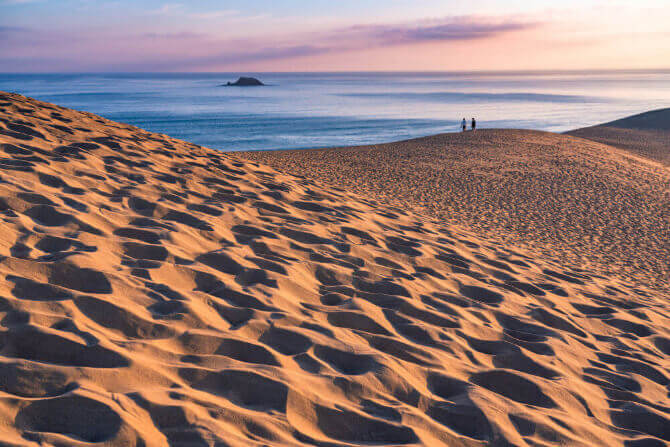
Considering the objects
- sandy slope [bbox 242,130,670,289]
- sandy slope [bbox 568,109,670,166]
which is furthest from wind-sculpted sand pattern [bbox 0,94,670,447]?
sandy slope [bbox 568,109,670,166]

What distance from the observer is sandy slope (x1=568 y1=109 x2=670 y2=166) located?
26.2m

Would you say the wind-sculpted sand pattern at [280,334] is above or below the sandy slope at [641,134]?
below

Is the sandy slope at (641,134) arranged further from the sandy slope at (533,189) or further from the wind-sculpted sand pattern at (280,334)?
A: the wind-sculpted sand pattern at (280,334)

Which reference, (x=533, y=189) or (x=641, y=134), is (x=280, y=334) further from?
(x=641, y=134)

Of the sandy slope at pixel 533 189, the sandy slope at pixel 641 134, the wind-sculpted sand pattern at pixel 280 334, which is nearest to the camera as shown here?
the wind-sculpted sand pattern at pixel 280 334

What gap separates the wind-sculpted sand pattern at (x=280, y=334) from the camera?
2.26 meters

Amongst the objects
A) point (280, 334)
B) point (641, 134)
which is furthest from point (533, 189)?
point (641, 134)

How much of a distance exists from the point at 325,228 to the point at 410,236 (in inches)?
46.6

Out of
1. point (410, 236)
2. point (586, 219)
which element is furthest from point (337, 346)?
point (586, 219)

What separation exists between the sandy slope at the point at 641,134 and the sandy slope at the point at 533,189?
19.3ft

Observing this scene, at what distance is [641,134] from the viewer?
33.6 m

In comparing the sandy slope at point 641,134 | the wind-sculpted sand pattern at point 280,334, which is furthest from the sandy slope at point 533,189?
the sandy slope at point 641,134

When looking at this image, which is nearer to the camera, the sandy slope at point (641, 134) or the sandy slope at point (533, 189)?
the sandy slope at point (533, 189)

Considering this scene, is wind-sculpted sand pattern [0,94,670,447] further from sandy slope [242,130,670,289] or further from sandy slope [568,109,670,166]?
sandy slope [568,109,670,166]
